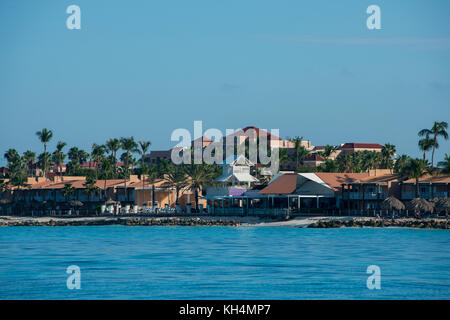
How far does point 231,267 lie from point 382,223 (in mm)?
37203

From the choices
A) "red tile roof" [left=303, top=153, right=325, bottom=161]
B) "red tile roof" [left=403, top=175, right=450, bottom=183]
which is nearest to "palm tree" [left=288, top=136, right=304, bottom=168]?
"red tile roof" [left=303, top=153, right=325, bottom=161]

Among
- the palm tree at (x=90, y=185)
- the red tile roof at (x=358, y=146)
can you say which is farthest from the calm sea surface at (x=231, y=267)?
the red tile roof at (x=358, y=146)

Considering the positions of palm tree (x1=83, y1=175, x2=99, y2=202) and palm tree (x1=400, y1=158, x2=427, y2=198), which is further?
palm tree (x1=83, y1=175, x2=99, y2=202)

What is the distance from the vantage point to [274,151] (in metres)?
140

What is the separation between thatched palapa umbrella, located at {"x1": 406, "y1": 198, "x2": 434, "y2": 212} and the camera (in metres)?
76.2

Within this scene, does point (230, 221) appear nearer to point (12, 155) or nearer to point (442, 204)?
point (442, 204)

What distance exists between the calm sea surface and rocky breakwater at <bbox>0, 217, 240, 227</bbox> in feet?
80.4

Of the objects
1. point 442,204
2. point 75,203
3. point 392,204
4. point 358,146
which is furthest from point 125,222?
point 358,146

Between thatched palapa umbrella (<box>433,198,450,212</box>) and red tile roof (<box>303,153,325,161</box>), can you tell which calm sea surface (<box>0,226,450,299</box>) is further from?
red tile roof (<box>303,153,325,161</box>)

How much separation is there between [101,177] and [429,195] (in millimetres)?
62578

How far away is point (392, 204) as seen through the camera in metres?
78.4

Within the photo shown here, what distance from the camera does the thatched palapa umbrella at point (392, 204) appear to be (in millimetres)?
78375
